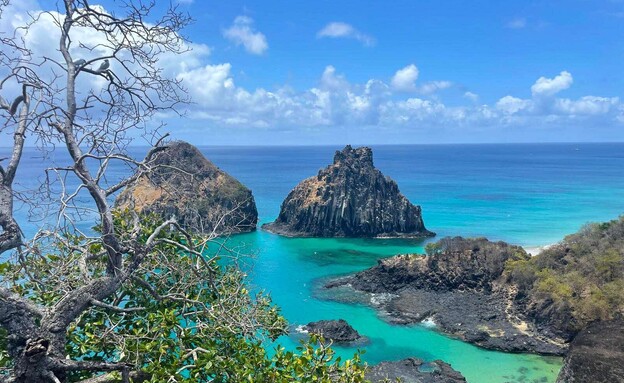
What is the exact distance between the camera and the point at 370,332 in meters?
28.8

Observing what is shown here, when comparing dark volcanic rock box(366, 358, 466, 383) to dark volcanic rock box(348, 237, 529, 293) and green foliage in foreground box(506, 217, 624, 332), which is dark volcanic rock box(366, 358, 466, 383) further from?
dark volcanic rock box(348, 237, 529, 293)

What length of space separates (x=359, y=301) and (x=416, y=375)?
1261cm

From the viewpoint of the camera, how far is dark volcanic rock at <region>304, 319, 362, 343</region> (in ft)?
88.3

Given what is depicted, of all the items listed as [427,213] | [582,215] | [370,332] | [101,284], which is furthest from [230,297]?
[582,215]

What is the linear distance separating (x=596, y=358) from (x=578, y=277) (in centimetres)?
1320

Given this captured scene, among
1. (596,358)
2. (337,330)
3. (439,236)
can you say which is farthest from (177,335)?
(439,236)

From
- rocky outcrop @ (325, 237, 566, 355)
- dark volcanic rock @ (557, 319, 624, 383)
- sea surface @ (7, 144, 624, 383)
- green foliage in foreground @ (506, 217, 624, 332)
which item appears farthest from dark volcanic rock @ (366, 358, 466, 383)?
green foliage in foreground @ (506, 217, 624, 332)

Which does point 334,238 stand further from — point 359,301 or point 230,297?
point 230,297

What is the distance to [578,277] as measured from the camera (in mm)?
29562

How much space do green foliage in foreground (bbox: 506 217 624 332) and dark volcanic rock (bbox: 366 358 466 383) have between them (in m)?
8.93

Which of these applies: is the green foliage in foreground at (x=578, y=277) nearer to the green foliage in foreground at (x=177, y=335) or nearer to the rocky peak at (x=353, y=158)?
the green foliage in foreground at (x=177, y=335)

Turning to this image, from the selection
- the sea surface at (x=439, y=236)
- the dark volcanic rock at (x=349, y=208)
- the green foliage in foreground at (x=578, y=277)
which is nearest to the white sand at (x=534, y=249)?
the sea surface at (x=439, y=236)

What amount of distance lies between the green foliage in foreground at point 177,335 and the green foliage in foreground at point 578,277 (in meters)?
25.1

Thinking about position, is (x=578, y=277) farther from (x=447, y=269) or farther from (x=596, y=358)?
(x=596, y=358)
